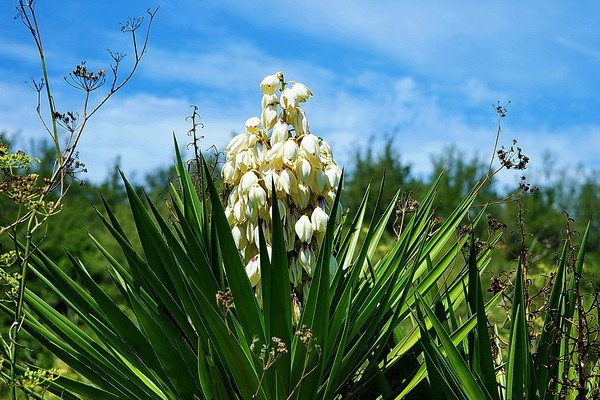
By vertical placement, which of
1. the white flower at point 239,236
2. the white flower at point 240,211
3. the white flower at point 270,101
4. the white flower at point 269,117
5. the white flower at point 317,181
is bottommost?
the white flower at point 239,236

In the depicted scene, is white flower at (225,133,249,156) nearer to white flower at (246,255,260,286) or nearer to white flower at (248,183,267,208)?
white flower at (248,183,267,208)

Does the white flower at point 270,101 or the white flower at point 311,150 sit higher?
the white flower at point 270,101

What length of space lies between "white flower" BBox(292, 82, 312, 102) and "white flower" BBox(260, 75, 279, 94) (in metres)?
0.07

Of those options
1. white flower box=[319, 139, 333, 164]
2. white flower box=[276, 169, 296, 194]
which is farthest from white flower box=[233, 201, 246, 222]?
white flower box=[319, 139, 333, 164]

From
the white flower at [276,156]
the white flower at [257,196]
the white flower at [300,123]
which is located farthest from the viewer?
the white flower at [300,123]

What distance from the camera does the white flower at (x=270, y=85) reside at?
8.42 feet

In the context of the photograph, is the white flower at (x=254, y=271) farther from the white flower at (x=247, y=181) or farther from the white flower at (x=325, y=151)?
the white flower at (x=325, y=151)

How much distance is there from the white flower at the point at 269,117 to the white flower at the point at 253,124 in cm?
3

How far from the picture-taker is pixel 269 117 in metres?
2.53

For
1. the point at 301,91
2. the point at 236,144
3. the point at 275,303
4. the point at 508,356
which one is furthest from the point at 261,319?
the point at 301,91

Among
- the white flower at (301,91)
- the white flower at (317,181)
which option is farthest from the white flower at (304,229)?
the white flower at (301,91)

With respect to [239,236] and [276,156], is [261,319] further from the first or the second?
[276,156]

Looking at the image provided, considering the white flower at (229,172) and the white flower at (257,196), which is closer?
the white flower at (257,196)

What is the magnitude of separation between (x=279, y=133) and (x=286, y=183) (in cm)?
22
